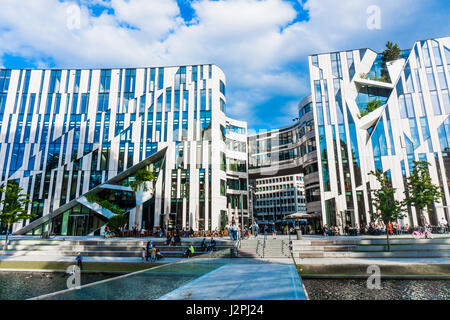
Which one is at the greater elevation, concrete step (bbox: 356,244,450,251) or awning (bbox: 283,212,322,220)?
awning (bbox: 283,212,322,220)

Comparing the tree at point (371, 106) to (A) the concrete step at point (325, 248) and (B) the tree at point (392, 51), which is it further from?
(A) the concrete step at point (325, 248)

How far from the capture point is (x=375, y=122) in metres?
37.0

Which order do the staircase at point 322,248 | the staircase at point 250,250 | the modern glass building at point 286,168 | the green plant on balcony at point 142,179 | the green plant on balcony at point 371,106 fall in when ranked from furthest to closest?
the modern glass building at point 286,168 → the green plant on balcony at point 371,106 → the green plant on balcony at point 142,179 → the staircase at point 250,250 → the staircase at point 322,248

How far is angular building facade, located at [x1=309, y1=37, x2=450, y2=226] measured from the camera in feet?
113

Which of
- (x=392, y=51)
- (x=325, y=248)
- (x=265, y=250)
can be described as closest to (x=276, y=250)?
(x=265, y=250)

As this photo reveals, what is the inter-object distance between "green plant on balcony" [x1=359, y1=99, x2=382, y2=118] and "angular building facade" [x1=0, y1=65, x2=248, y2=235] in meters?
20.9

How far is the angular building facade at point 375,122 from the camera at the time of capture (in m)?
34.4

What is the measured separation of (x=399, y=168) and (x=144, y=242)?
32421mm

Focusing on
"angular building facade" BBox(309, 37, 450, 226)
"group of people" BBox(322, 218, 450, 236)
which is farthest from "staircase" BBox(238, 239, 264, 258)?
"angular building facade" BBox(309, 37, 450, 226)

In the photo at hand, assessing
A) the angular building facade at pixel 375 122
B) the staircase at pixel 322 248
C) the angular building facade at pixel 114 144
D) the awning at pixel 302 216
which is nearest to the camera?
the staircase at pixel 322 248

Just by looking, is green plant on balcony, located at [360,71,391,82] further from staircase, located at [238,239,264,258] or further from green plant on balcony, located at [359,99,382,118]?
staircase, located at [238,239,264,258]

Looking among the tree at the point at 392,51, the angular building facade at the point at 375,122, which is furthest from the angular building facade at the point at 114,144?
the tree at the point at 392,51

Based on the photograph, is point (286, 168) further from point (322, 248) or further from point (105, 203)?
point (105, 203)

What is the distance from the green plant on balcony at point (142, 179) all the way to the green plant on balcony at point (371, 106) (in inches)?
1238
